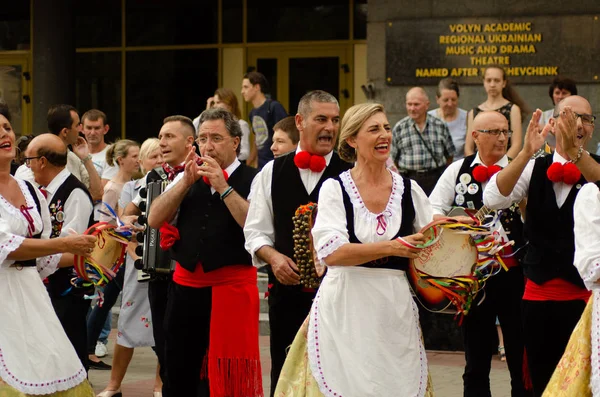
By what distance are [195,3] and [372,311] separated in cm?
1272

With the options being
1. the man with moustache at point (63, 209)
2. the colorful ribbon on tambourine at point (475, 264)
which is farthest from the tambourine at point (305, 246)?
the man with moustache at point (63, 209)

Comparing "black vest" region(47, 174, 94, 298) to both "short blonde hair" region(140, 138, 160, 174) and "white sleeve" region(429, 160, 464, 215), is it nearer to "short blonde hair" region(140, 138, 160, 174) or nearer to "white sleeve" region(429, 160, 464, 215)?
"short blonde hair" region(140, 138, 160, 174)

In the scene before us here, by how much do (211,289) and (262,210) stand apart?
0.67m

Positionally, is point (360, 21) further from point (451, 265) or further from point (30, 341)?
point (451, 265)

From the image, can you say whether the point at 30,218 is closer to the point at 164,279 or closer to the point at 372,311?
the point at 164,279

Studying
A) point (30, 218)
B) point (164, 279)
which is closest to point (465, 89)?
point (164, 279)

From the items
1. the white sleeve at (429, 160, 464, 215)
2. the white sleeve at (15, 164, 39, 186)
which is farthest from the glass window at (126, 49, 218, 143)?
the white sleeve at (429, 160, 464, 215)

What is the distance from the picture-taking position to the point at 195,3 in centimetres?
1770

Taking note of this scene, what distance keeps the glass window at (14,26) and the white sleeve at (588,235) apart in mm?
13995

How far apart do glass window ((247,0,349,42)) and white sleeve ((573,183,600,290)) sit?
1121 centimetres

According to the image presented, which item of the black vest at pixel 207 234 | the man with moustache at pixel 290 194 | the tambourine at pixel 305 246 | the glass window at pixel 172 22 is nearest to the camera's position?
the tambourine at pixel 305 246

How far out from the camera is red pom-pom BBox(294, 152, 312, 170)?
6852 millimetres

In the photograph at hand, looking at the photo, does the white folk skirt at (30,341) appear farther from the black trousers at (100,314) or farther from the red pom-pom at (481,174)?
the black trousers at (100,314)

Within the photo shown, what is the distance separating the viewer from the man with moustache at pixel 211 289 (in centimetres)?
709
